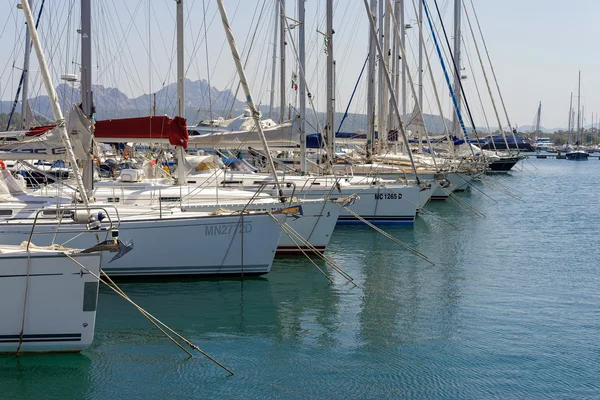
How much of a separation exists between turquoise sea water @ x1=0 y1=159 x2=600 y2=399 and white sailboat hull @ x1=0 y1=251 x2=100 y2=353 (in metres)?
0.46

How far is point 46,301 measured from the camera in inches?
470

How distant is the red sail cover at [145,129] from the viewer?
22.6 metres

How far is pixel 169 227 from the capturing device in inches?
674

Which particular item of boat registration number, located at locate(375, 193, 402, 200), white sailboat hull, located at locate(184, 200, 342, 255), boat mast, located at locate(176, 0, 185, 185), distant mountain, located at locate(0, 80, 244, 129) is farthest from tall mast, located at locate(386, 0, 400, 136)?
white sailboat hull, located at locate(184, 200, 342, 255)

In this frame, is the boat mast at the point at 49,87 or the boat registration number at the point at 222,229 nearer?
the boat mast at the point at 49,87

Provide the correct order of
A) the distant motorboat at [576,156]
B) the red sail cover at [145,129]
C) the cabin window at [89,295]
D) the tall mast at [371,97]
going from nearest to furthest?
the cabin window at [89,295], the red sail cover at [145,129], the tall mast at [371,97], the distant motorboat at [576,156]

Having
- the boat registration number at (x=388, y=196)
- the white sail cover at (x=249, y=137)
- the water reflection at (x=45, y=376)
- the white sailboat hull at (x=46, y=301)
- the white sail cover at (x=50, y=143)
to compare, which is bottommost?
the water reflection at (x=45, y=376)

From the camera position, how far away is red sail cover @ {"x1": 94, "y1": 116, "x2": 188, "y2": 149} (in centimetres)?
2261

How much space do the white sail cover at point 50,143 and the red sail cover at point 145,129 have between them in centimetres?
298

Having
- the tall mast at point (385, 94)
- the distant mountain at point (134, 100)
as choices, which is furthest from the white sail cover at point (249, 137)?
the tall mast at point (385, 94)

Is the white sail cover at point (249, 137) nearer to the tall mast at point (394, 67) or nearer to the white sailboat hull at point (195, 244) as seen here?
the white sailboat hull at point (195, 244)

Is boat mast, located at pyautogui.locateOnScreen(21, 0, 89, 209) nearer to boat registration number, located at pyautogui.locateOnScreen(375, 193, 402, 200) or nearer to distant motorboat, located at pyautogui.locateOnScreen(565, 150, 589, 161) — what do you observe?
boat registration number, located at pyautogui.locateOnScreen(375, 193, 402, 200)

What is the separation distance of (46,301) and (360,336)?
579 cm

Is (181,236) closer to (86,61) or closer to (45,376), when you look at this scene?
(86,61)
